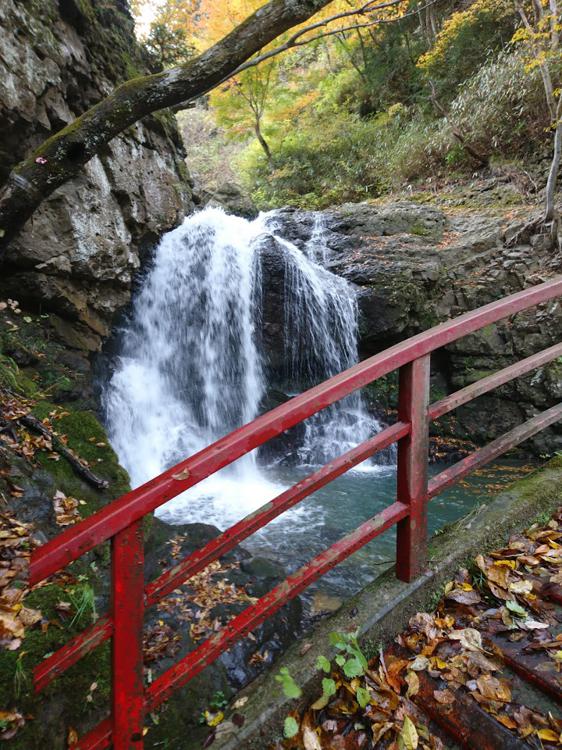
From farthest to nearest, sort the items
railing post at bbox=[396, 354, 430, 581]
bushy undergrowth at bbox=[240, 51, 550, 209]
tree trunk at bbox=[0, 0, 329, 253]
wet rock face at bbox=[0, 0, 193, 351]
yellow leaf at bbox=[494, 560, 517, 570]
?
1. bushy undergrowth at bbox=[240, 51, 550, 209]
2. wet rock face at bbox=[0, 0, 193, 351]
3. tree trunk at bbox=[0, 0, 329, 253]
4. yellow leaf at bbox=[494, 560, 517, 570]
5. railing post at bbox=[396, 354, 430, 581]

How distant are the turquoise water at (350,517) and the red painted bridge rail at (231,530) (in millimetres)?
1966

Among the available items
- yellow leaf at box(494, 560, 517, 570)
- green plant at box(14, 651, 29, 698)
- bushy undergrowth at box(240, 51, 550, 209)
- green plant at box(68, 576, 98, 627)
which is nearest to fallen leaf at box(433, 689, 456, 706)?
yellow leaf at box(494, 560, 517, 570)

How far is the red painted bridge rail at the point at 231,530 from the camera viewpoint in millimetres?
1278

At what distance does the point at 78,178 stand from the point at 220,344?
378 cm

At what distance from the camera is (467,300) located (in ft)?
29.2

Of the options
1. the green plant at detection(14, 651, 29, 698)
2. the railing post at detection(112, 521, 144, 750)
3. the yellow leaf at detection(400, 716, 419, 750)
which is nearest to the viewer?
the green plant at detection(14, 651, 29, 698)

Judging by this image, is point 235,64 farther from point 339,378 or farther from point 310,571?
point 310,571

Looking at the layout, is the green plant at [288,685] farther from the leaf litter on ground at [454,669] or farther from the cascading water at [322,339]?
the cascading water at [322,339]

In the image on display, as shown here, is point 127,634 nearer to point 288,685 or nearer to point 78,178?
point 288,685

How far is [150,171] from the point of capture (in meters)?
8.45

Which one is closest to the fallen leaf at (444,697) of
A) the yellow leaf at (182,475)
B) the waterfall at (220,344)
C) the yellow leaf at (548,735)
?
the yellow leaf at (548,735)

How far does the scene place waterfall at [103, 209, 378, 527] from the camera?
7.93 metres

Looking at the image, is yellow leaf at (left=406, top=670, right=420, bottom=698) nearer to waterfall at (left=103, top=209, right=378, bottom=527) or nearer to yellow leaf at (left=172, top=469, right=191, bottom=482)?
yellow leaf at (left=172, top=469, right=191, bottom=482)

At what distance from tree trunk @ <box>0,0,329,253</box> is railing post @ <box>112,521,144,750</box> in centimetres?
457
